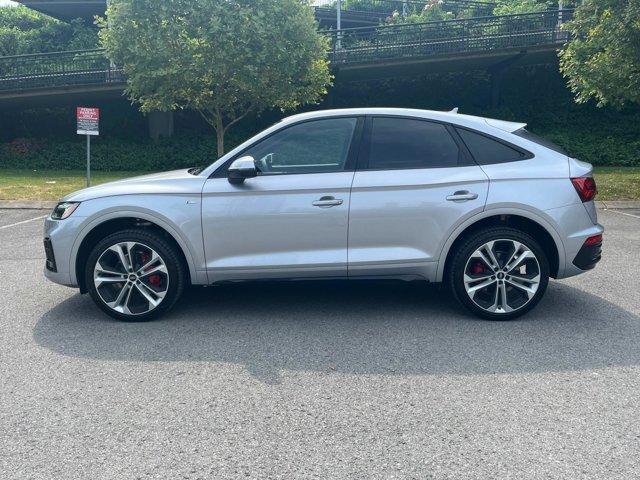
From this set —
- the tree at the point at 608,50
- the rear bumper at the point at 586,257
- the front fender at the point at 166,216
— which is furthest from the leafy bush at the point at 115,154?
the rear bumper at the point at 586,257

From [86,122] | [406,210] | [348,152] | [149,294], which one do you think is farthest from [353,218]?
[86,122]

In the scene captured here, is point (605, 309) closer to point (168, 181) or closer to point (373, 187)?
point (373, 187)

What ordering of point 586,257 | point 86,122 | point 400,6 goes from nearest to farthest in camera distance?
point 586,257 < point 86,122 < point 400,6

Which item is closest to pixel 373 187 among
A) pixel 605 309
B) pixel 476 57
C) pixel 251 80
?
pixel 605 309

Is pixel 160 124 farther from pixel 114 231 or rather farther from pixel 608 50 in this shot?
pixel 114 231

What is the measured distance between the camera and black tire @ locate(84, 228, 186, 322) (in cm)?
524

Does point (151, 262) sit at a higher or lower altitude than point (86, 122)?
lower

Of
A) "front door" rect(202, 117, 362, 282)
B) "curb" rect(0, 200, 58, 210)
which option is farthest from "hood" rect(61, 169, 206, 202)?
"curb" rect(0, 200, 58, 210)

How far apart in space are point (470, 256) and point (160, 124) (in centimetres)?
2227

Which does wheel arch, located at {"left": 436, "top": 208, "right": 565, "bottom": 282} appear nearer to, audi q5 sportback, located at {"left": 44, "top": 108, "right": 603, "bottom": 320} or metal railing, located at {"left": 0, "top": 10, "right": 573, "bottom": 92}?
audi q5 sportback, located at {"left": 44, "top": 108, "right": 603, "bottom": 320}

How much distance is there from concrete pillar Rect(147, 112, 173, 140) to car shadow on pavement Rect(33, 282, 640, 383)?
802 inches

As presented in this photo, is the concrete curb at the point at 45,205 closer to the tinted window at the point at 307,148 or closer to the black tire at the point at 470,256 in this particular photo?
the black tire at the point at 470,256

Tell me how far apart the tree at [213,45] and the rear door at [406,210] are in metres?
13.0

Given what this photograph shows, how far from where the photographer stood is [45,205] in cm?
1362
